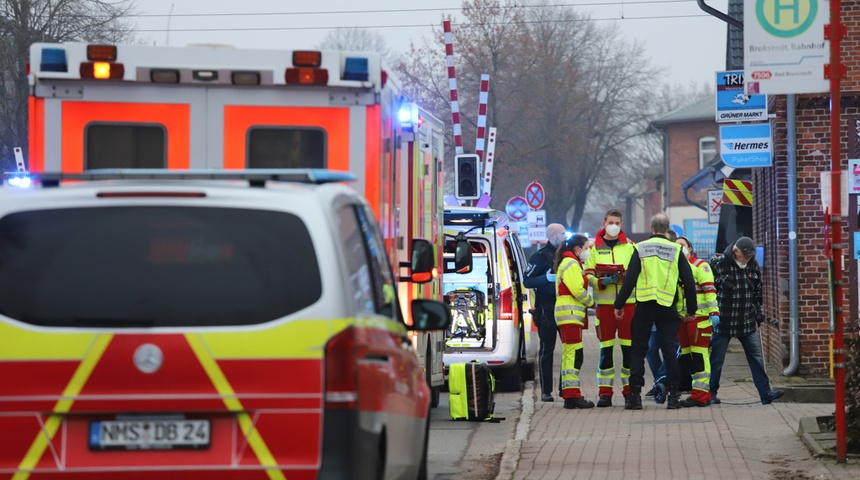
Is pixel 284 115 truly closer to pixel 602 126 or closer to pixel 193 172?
pixel 193 172

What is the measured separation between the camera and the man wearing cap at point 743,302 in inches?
616

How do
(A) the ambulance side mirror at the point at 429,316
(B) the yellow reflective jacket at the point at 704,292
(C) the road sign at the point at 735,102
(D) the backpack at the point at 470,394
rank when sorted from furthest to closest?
(C) the road sign at the point at 735,102, (B) the yellow reflective jacket at the point at 704,292, (D) the backpack at the point at 470,394, (A) the ambulance side mirror at the point at 429,316

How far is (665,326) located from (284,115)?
264 inches

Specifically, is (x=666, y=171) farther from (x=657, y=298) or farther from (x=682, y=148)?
(x=657, y=298)

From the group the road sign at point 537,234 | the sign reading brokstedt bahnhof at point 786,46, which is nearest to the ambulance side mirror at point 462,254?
the sign reading brokstedt bahnhof at point 786,46

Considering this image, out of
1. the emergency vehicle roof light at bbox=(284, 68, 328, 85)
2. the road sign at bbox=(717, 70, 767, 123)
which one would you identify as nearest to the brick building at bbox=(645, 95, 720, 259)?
the road sign at bbox=(717, 70, 767, 123)

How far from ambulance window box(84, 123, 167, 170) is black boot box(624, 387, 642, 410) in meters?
6.97

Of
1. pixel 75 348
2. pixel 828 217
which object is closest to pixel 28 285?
pixel 75 348

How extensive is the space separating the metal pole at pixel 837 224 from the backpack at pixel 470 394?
14.0ft

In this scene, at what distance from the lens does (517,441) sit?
40.2 ft

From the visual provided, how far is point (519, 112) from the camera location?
63.8m

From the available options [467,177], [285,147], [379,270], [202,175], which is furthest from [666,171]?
[202,175]

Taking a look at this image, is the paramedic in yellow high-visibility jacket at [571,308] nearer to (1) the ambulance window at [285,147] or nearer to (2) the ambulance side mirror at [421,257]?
(2) the ambulance side mirror at [421,257]

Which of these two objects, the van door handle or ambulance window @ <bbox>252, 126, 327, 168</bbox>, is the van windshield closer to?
the van door handle
